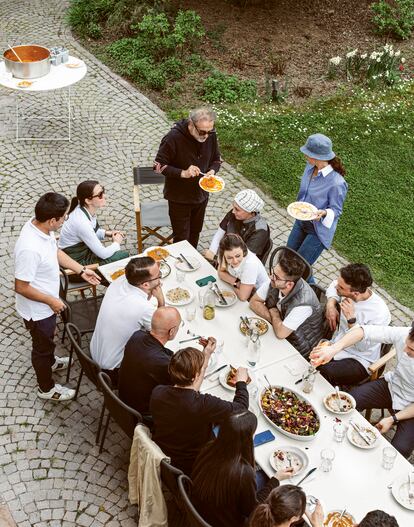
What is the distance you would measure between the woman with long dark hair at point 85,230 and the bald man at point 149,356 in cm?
180

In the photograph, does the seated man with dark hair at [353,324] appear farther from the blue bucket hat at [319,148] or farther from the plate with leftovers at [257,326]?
the blue bucket hat at [319,148]

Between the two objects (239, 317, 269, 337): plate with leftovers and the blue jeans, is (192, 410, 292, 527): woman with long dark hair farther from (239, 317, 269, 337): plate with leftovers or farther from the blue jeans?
the blue jeans

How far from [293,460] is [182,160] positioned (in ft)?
11.7

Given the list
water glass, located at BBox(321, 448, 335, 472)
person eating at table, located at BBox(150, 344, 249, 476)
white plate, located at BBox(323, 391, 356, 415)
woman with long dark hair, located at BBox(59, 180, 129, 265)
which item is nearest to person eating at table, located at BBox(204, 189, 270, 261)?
woman with long dark hair, located at BBox(59, 180, 129, 265)

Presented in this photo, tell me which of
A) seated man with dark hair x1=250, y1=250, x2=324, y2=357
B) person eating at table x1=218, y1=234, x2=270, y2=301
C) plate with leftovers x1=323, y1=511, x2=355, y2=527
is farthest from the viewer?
person eating at table x1=218, y1=234, x2=270, y2=301

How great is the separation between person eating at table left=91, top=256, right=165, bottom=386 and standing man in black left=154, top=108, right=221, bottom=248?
1.89 meters

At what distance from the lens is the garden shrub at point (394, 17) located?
13.8 meters

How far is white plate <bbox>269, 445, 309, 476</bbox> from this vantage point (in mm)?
4605

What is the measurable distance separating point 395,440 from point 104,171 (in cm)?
580

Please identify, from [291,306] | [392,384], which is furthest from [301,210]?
[392,384]

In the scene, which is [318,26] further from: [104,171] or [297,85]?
[104,171]

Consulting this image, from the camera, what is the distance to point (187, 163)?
699cm

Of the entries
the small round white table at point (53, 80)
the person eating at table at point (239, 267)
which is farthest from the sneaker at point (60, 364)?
the small round white table at point (53, 80)

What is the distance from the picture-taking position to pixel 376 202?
30.4 feet
